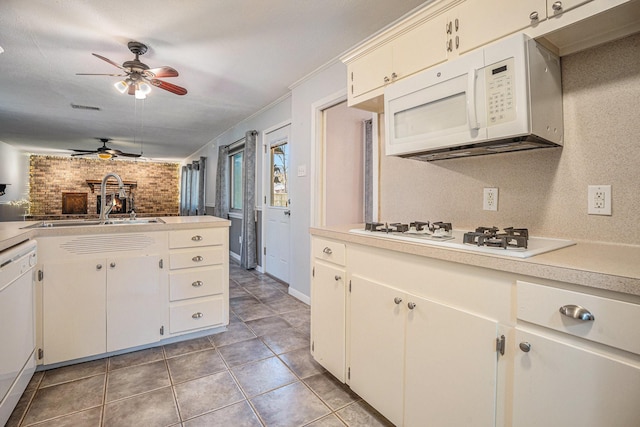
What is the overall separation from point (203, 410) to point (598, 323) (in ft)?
5.57

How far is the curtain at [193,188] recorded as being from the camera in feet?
24.8

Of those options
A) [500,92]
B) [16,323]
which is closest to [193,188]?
[16,323]

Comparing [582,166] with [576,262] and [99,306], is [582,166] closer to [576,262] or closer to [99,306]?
[576,262]

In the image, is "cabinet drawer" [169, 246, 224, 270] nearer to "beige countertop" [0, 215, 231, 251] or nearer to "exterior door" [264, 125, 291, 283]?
"beige countertop" [0, 215, 231, 251]

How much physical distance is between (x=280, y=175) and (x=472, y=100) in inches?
126

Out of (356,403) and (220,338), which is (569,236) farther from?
(220,338)

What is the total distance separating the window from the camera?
5648 mm

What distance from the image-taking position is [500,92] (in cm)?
119

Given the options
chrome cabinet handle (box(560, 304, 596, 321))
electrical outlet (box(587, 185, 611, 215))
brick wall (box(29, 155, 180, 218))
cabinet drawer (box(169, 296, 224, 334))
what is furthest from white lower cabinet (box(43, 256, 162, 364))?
brick wall (box(29, 155, 180, 218))

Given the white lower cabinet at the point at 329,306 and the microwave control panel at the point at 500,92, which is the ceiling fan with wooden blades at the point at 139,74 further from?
the microwave control panel at the point at 500,92

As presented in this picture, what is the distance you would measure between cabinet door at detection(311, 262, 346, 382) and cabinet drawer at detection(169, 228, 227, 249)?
38.1 inches

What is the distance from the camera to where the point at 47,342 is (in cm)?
193

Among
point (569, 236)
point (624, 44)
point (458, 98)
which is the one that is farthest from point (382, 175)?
point (624, 44)

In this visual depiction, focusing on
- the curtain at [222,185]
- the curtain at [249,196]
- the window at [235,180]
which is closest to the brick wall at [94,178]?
the curtain at [222,185]
